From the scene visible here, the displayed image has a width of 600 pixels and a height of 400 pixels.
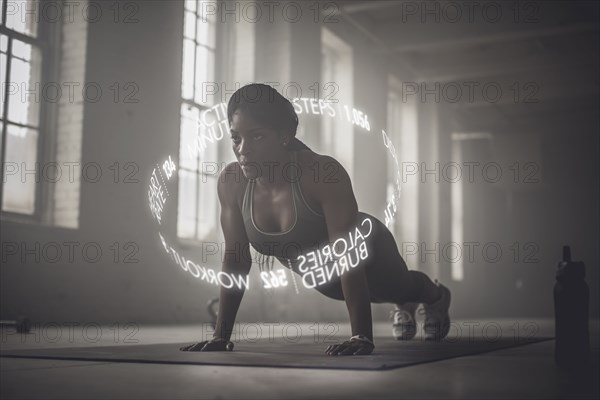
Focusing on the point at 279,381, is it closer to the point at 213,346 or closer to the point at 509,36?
the point at 213,346

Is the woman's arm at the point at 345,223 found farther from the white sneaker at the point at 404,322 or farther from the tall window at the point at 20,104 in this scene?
the tall window at the point at 20,104

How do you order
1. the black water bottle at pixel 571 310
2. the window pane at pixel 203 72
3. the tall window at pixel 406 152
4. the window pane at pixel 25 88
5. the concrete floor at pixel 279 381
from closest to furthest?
the concrete floor at pixel 279 381
the black water bottle at pixel 571 310
the window pane at pixel 25 88
the window pane at pixel 203 72
the tall window at pixel 406 152

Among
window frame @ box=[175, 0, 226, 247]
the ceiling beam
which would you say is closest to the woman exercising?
window frame @ box=[175, 0, 226, 247]

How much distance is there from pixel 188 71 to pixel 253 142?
541 cm

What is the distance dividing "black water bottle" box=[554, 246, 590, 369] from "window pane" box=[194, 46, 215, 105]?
5.87 metres

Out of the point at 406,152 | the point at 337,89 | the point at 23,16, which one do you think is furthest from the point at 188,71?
the point at 406,152

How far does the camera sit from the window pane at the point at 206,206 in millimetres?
8414

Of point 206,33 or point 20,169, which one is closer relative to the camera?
point 20,169

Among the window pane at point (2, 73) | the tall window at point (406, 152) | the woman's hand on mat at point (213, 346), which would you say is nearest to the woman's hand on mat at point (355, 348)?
the woman's hand on mat at point (213, 346)

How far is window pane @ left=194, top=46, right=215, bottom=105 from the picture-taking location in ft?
27.8

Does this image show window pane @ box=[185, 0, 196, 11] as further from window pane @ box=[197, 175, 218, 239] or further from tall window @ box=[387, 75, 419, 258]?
tall window @ box=[387, 75, 419, 258]

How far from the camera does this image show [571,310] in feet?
10.0

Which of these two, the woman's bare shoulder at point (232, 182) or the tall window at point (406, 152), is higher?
the tall window at point (406, 152)

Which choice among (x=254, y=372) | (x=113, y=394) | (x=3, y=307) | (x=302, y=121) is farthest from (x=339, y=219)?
(x=302, y=121)
